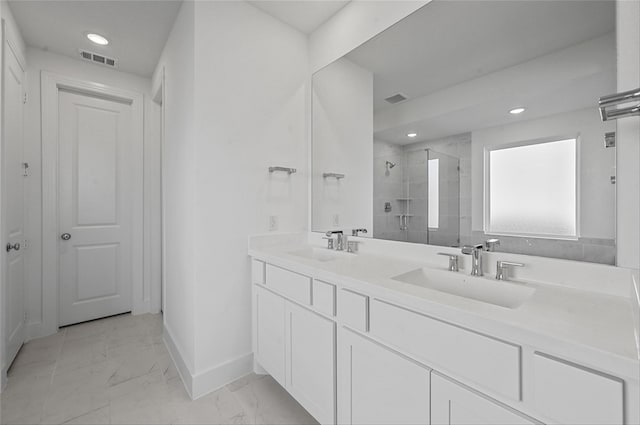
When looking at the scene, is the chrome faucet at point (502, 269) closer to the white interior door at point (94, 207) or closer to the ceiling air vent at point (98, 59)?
the white interior door at point (94, 207)

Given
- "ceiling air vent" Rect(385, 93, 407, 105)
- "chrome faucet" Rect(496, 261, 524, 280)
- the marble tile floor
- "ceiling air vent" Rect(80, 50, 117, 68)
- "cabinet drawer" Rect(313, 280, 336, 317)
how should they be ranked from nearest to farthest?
1. "chrome faucet" Rect(496, 261, 524, 280)
2. "cabinet drawer" Rect(313, 280, 336, 317)
3. the marble tile floor
4. "ceiling air vent" Rect(385, 93, 407, 105)
5. "ceiling air vent" Rect(80, 50, 117, 68)

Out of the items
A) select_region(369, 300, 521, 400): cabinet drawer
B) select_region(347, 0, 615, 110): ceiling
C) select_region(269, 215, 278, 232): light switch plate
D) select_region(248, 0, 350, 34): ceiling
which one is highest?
select_region(248, 0, 350, 34): ceiling

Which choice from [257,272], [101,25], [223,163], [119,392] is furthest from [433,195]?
[101,25]

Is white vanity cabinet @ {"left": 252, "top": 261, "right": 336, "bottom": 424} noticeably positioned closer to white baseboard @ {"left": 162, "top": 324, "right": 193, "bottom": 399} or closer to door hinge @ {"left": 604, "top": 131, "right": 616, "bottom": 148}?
white baseboard @ {"left": 162, "top": 324, "right": 193, "bottom": 399}

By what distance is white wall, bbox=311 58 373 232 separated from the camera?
189 cm

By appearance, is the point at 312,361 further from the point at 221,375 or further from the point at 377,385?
the point at 221,375

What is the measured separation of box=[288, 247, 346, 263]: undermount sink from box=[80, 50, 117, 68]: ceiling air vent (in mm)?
2584

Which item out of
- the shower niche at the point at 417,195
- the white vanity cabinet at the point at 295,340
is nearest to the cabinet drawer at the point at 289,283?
the white vanity cabinet at the point at 295,340

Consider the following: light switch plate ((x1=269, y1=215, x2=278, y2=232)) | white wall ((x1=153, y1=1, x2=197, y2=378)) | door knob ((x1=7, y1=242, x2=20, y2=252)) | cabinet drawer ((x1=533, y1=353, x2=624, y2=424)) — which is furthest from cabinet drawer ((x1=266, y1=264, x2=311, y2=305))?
door knob ((x1=7, y1=242, x2=20, y2=252))

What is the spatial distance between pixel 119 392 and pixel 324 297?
153cm

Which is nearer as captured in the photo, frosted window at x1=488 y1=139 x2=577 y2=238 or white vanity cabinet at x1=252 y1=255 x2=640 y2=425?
white vanity cabinet at x1=252 y1=255 x2=640 y2=425

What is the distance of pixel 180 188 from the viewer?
6.55ft

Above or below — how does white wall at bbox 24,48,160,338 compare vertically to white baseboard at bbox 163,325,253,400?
above

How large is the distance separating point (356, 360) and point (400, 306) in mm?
350
